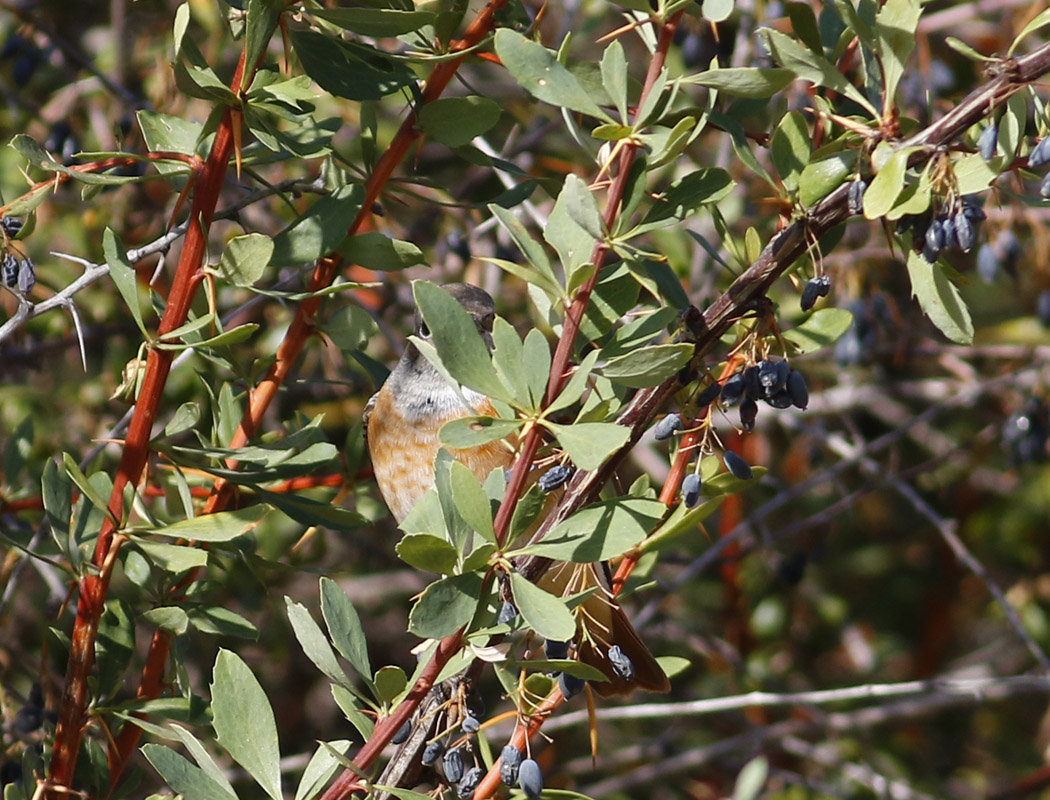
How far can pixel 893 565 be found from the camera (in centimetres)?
509

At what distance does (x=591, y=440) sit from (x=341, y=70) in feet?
2.29

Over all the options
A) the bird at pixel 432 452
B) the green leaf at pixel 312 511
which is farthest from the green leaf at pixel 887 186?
the bird at pixel 432 452

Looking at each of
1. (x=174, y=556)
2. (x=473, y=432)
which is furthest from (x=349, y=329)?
(x=473, y=432)

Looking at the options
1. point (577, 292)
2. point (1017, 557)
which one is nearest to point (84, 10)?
point (577, 292)

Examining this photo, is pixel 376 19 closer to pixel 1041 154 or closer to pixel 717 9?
pixel 717 9

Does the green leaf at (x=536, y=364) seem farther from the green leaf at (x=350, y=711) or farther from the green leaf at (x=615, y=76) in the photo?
the green leaf at (x=350, y=711)

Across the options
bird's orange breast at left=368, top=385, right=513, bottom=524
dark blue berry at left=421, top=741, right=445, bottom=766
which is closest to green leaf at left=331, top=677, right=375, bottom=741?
dark blue berry at left=421, top=741, right=445, bottom=766

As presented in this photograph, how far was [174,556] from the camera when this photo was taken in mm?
1745

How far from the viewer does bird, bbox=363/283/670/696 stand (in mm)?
2695

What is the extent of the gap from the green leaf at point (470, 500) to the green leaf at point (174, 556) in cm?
51

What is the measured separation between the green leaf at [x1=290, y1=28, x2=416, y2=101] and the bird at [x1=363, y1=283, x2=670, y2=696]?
0.96m

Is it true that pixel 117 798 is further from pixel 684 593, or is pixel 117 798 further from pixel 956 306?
pixel 684 593

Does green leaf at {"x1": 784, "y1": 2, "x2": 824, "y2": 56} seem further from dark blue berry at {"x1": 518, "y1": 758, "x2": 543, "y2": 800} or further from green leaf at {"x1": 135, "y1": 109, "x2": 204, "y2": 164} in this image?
dark blue berry at {"x1": 518, "y1": 758, "x2": 543, "y2": 800}

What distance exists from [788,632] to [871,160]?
11.1 ft
